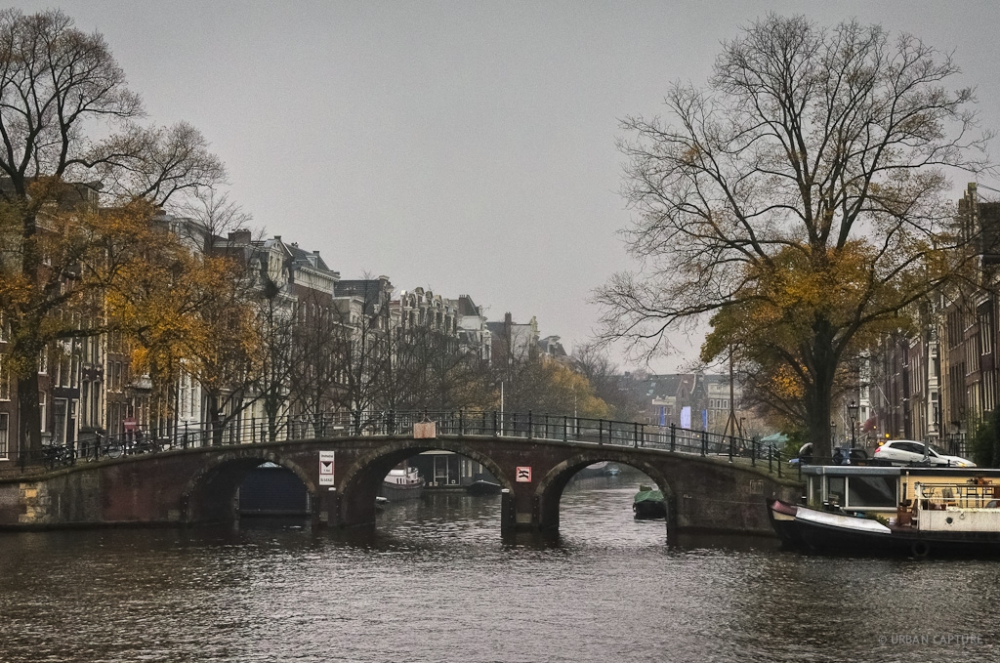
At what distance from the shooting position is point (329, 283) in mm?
91938

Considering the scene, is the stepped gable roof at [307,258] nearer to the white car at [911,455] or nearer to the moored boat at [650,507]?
the moored boat at [650,507]

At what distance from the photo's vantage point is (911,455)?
156 feet

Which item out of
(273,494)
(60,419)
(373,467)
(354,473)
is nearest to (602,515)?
(373,467)

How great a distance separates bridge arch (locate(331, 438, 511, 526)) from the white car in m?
11.8

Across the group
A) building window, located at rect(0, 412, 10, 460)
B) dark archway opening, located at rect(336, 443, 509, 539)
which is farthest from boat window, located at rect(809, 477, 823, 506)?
building window, located at rect(0, 412, 10, 460)

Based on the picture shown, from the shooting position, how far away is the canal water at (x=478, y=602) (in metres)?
23.0

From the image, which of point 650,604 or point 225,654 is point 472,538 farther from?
point 225,654

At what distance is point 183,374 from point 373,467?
769 centimetres

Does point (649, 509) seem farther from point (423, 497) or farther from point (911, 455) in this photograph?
point (423, 497)

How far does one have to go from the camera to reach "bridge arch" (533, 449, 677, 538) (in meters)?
44.9

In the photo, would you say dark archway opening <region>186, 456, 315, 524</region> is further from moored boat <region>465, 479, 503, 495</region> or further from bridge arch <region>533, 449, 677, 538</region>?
moored boat <region>465, 479, 503, 495</region>

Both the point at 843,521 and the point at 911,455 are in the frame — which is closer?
the point at 843,521

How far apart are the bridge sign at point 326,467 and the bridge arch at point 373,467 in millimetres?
403

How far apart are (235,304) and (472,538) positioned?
13.5m
